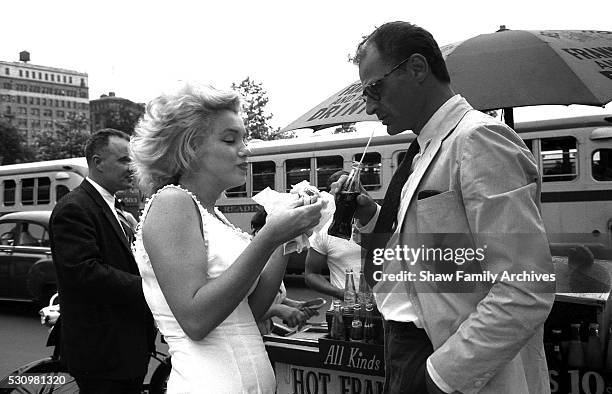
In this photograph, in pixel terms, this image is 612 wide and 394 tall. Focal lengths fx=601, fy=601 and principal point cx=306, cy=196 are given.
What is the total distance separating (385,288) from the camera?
6.59ft

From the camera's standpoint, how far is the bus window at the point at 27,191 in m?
19.2

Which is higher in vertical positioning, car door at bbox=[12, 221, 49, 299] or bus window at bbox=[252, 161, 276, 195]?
bus window at bbox=[252, 161, 276, 195]

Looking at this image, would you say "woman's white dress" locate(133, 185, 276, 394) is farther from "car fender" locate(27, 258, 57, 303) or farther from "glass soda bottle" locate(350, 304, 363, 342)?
"car fender" locate(27, 258, 57, 303)

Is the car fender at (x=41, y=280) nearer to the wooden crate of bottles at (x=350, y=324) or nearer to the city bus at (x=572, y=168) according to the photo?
the city bus at (x=572, y=168)

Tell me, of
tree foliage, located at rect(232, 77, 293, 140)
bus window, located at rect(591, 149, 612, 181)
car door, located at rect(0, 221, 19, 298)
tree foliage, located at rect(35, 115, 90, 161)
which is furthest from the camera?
tree foliage, located at rect(35, 115, 90, 161)

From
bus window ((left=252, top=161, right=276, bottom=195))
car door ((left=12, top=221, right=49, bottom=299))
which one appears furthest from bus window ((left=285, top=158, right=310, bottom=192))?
car door ((left=12, top=221, right=49, bottom=299))

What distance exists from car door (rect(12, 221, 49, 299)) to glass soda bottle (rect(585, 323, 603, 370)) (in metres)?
8.62

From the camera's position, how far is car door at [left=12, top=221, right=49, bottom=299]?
9688 millimetres

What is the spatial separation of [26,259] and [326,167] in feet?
21.2

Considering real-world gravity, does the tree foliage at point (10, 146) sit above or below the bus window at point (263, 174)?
above

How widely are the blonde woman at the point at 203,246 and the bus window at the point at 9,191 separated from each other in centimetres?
1993

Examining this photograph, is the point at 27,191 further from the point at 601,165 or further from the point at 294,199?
the point at 294,199

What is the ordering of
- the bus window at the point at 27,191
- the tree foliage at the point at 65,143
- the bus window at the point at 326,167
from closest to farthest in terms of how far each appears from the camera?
the bus window at the point at 326,167, the bus window at the point at 27,191, the tree foliage at the point at 65,143

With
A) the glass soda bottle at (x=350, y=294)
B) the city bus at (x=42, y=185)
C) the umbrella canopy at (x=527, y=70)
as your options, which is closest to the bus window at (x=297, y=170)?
the city bus at (x=42, y=185)
